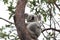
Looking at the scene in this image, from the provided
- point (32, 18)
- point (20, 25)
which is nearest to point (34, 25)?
point (32, 18)

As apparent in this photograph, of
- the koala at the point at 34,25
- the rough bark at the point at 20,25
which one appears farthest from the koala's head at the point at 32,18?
the rough bark at the point at 20,25

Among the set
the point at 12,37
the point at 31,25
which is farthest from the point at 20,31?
the point at 31,25

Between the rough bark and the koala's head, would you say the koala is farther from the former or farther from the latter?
the rough bark

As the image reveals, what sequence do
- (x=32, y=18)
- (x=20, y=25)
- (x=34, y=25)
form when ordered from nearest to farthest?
(x=20, y=25), (x=34, y=25), (x=32, y=18)

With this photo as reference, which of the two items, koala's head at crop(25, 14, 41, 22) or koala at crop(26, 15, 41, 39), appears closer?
koala at crop(26, 15, 41, 39)

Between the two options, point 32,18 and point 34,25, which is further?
point 32,18

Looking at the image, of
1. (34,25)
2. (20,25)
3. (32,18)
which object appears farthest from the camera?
(32,18)

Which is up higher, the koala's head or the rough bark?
the rough bark

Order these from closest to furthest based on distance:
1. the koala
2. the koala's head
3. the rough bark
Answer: the rough bark
the koala
the koala's head

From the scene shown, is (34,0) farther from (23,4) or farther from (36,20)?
(23,4)

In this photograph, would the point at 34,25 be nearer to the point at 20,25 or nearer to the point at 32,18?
the point at 32,18

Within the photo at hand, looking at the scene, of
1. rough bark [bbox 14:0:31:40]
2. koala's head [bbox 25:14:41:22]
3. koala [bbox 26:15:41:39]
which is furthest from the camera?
koala's head [bbox 25:14:41:22]

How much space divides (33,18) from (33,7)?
0.92 feet

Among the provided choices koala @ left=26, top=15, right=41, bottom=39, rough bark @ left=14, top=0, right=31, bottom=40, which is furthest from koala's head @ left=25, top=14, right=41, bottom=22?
rough bark @ left=14, top=0, right=31, bottom=40
